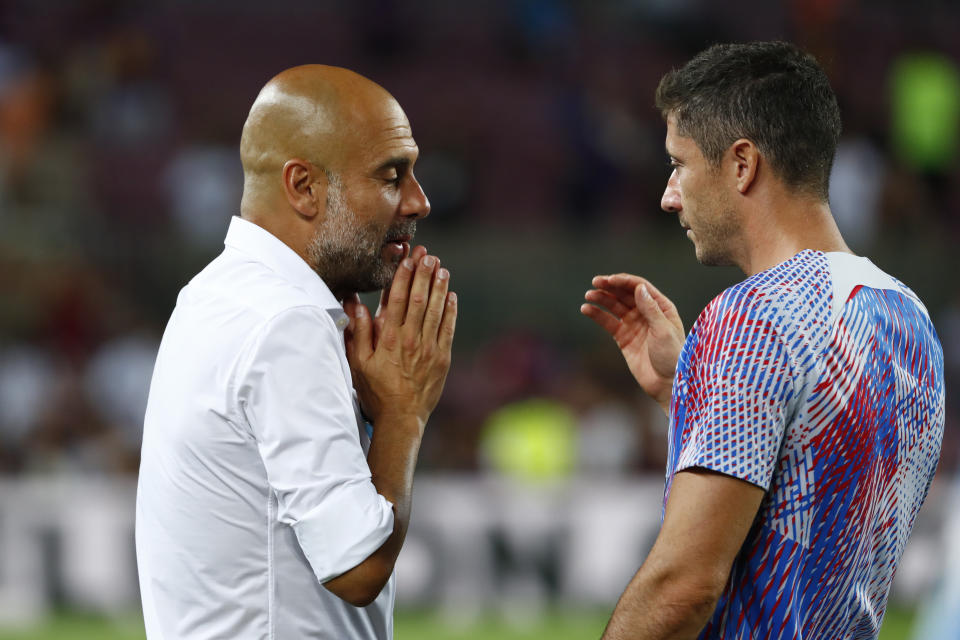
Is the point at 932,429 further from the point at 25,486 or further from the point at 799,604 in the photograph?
the point at 25,486

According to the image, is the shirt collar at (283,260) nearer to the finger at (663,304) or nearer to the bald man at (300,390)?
the bald man at (300,390)

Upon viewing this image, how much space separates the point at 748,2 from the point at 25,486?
31.4 ft

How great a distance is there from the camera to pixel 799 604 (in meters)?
2.31

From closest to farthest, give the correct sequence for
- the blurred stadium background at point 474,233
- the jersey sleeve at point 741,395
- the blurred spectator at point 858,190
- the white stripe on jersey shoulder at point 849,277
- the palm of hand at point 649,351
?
the jersey sleeve at point 741,395 < the white stripe on jersey shoulder at point 849,277 < the palm of hand at point 649,351 < the blurred stadium background at point 474,233 < the blurred spectator at point 858,190

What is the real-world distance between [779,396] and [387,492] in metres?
0.79

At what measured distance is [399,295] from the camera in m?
2.78

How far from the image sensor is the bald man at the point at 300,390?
7.84 feet

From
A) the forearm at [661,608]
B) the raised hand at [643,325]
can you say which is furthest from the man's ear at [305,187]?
the forearm at [661,608]

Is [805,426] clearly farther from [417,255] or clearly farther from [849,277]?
[417,255]

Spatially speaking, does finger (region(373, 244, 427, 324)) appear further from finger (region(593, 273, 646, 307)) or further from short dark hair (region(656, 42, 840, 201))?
short dark hair (region(656, 42, 840, 201))

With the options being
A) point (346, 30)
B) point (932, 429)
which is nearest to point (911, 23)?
point (346, 30)

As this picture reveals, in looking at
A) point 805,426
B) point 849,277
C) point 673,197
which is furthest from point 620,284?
point 805,426

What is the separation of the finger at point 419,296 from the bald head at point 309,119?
0.97ft

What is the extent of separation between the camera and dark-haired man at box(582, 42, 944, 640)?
2.21 metres
